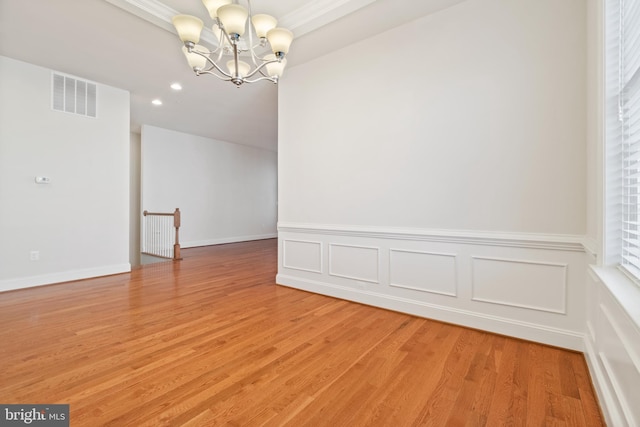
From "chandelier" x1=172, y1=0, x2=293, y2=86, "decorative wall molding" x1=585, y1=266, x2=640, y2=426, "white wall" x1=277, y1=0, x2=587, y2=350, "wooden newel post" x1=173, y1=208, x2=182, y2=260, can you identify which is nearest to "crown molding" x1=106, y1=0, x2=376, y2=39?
"white wall" x1=277, y1=0, x2=587, y2=350

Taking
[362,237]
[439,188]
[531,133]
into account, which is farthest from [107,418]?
[531,133]

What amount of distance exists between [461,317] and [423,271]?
0.53 m

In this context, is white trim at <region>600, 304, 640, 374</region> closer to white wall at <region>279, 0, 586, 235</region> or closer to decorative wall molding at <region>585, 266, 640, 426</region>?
decorative wall molding at <region>585, 266, 640, 426</region>

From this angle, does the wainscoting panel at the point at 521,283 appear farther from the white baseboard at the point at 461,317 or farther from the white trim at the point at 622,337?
the white trim at the point at 622,337

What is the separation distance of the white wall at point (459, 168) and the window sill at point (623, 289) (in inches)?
29.6

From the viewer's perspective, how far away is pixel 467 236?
2.66 metres

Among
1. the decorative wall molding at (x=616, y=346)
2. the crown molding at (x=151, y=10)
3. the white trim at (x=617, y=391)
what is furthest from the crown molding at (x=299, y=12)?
the white trim at (x=617, y=391)

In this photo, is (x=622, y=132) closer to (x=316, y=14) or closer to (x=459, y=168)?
(x=459, y=168)

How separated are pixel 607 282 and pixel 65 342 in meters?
3.72

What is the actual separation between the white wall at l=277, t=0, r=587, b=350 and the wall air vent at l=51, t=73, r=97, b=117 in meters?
3.36

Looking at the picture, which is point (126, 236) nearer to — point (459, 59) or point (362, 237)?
point (362, 237)

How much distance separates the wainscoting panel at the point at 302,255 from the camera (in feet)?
12.3

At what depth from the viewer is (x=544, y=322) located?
2342 millimetres

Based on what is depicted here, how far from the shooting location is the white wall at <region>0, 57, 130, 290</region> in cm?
373
